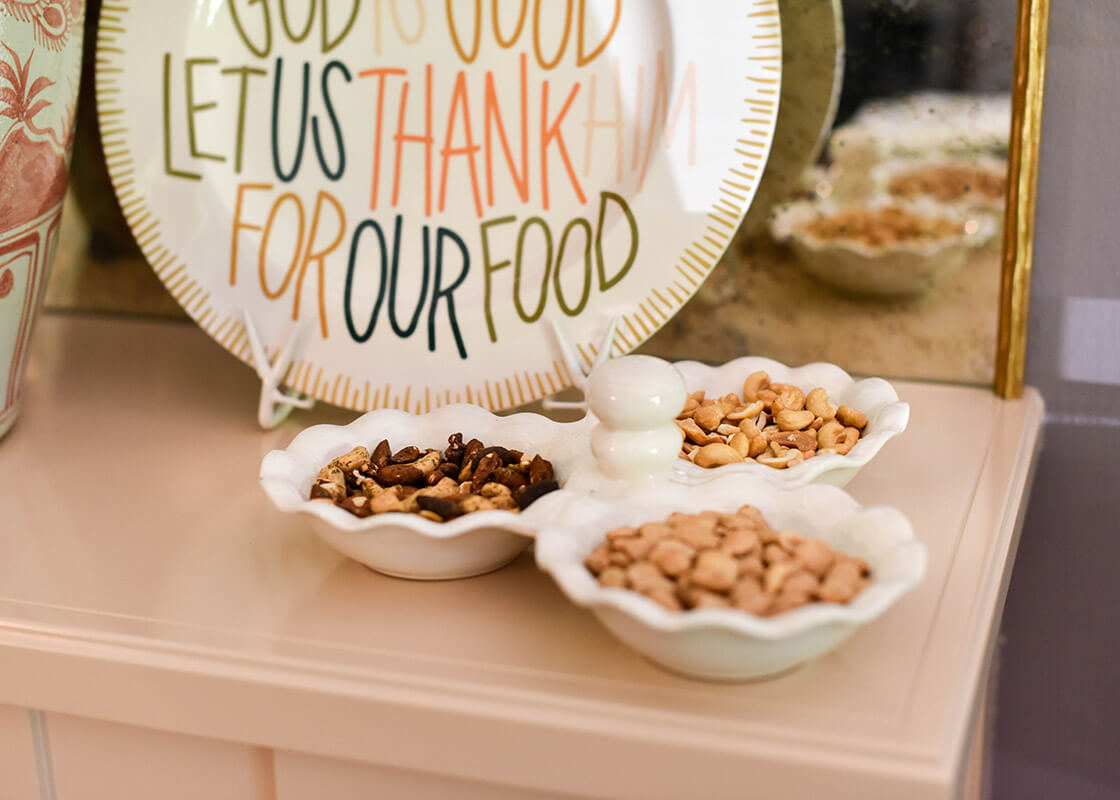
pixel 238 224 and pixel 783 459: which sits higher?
pixel 238 224

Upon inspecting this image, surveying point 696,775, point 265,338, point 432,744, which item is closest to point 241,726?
point 432,744

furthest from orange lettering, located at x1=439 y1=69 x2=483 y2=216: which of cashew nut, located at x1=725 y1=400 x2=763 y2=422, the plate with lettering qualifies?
cashew nut, located at x1=725 y1=400 x2=763 y2=422

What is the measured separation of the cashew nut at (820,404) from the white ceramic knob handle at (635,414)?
136 millimetres

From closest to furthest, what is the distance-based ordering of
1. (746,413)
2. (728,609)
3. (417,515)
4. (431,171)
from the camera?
(728,609) → (417,515) → (746,413) → (431,171)

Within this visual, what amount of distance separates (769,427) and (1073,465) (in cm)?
31

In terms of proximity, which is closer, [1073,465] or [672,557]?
[672,557]

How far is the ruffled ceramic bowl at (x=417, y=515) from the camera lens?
1.64ft

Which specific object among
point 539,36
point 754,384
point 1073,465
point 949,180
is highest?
point 539,36

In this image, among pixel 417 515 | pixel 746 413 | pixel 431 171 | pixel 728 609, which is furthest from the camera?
pixel 431 171

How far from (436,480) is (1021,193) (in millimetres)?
452

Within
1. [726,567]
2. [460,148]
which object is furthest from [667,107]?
[726,567]

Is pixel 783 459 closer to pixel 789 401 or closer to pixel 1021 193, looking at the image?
pixel 789 401

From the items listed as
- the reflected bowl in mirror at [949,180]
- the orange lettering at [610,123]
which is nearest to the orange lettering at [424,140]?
the orange lettering at [610,123]

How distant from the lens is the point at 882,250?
30.7 inches
